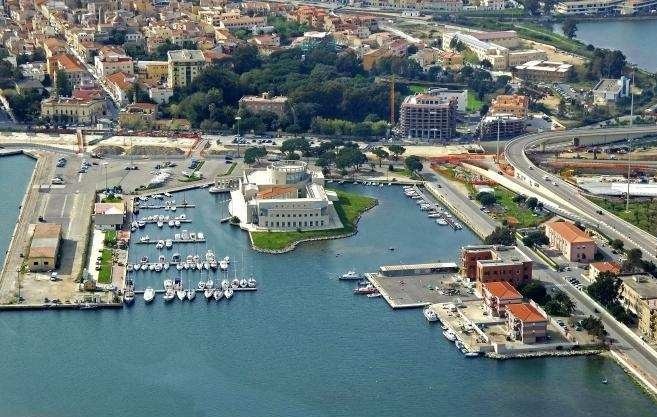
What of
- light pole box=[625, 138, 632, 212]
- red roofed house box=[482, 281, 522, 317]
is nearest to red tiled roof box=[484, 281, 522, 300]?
red roofed house box=[482, 281, 522, 317]

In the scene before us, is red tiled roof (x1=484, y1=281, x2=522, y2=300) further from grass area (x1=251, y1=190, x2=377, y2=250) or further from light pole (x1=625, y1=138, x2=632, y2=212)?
light pole (x1=625, y1=138, x2=632, y2=212)

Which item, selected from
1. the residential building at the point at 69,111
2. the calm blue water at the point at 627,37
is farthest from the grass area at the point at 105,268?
the calm blue water at the point at 627,37

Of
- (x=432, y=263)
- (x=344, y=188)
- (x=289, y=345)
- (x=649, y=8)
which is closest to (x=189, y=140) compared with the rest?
(x=344, y=188)

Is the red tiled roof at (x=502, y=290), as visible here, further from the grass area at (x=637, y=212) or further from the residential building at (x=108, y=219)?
the residential building at (x=108, y=219)

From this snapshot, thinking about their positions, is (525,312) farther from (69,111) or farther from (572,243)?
(69,111)

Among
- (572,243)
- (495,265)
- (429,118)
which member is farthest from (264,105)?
(495,265)
